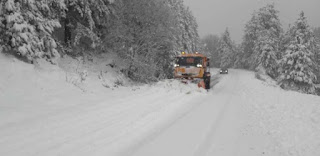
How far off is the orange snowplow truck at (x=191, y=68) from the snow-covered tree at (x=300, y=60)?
16.2 metres

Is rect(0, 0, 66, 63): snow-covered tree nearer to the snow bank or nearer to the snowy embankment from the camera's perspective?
the snowy embankment

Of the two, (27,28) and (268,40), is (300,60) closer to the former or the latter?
(268,40)

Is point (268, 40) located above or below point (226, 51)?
above

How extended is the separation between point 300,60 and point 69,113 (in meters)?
27.9

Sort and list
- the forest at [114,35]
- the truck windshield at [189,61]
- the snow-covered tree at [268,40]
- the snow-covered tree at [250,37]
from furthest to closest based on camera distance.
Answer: the snow-covered tree at [250,37] → the snow-covered tree at [268,40] → the truck windshield at [189,61] → the forest at [114,35]

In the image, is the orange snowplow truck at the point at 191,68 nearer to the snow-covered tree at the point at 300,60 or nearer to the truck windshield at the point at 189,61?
the truck windshield at the point at 189,61

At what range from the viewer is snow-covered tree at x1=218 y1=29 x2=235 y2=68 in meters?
72.6

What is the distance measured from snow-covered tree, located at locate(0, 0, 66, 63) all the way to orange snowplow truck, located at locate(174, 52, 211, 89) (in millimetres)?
8218

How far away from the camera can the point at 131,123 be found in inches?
271

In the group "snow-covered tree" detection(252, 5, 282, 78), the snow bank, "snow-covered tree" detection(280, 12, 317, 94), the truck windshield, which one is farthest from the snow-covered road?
"snow-covered tree" detection(252, 5, 282, 78)

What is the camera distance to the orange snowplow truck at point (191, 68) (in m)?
16.2

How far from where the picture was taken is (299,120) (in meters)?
7.85

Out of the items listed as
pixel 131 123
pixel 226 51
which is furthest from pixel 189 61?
pixel 226 51

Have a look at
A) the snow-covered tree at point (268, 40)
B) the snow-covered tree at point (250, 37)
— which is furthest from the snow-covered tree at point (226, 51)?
the snow-covered tree at point (268, 40)
